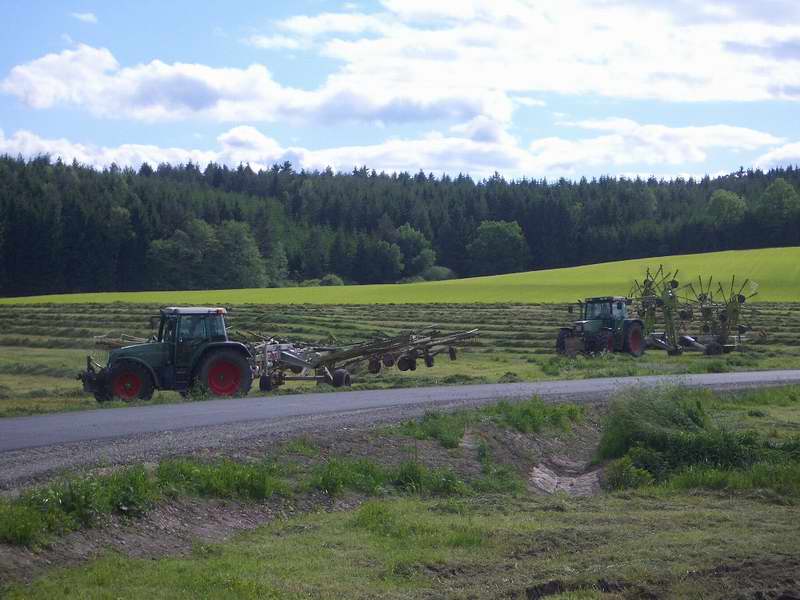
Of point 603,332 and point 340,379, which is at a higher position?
point 603,332

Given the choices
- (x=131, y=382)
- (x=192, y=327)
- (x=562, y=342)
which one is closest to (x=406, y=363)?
(x=192, y=327)

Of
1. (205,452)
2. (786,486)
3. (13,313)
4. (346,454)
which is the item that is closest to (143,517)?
(205,452)

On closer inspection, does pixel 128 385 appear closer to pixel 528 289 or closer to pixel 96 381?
pixel 96 381

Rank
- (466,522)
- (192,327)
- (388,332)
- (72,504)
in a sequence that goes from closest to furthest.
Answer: (72,504)
(466,522)
(192,327)
(388,332)

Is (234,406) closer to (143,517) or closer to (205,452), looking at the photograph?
(205,452)

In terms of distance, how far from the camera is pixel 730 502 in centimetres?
1378

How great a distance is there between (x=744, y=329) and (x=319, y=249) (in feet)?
299

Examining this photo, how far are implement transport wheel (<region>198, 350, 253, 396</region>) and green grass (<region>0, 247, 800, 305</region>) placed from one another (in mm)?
46592

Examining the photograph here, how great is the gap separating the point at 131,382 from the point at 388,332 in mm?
24588

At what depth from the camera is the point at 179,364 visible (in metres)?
24.3

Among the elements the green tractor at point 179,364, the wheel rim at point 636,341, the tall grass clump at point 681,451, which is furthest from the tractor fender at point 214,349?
the wheel rim at point 636,341

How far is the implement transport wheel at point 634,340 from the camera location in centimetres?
3997

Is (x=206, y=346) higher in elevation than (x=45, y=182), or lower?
lower

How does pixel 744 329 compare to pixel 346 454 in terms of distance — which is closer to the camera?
pixel 346 454
